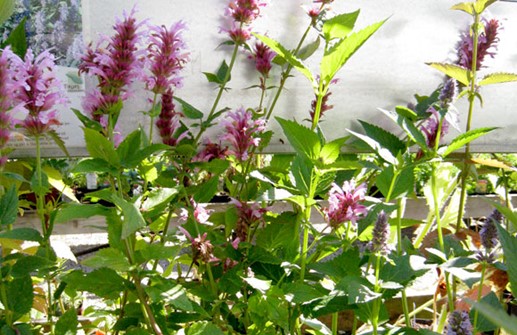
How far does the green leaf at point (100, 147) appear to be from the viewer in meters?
0.62

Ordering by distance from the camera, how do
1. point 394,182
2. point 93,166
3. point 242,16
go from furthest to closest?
1. point 242,16
2. point 394,182
3. point 93,166

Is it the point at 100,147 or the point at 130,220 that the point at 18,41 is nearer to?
the point at 100,147

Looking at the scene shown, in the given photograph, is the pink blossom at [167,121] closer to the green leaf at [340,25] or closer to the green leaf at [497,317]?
the green leaf at [340,25]

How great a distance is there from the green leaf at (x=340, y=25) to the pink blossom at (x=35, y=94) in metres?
0.33

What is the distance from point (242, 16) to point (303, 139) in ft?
0.91

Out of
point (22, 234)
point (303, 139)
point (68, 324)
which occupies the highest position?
point (303, 139)

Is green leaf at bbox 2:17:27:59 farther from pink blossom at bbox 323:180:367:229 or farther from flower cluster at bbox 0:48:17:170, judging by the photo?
pink blossom at bbox 323:180:367:229

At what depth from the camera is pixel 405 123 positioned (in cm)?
72

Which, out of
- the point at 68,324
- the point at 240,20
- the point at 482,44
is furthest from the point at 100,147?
the point at 482,44

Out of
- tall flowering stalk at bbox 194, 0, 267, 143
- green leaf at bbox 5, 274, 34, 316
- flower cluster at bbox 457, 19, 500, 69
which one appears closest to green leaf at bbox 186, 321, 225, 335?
green leaf at bbox 5, 274, 34, 316

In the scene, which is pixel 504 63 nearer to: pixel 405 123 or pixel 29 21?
pixel 405 123

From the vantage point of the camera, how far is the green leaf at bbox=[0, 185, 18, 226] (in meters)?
0.66

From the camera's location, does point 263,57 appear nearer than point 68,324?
No

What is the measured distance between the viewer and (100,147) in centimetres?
63
